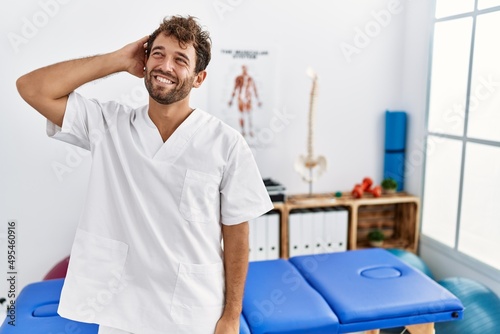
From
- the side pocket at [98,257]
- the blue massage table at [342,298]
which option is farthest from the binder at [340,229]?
the side pocket at [98,257]

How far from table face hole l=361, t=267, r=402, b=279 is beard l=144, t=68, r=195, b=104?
1.10 meters

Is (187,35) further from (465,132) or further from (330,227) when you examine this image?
(465,132)

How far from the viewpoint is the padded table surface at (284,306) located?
5.18ft

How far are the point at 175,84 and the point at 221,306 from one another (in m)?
0.65

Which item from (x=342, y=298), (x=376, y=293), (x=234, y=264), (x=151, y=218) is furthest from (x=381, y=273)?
(x=151, y=218)

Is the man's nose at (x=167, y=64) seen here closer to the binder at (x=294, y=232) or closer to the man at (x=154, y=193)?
the man at (x=154, y=193)

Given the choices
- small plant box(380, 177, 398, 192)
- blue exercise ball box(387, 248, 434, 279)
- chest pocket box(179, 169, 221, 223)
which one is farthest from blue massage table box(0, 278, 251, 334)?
small plant box(380, 177, 398, 192)

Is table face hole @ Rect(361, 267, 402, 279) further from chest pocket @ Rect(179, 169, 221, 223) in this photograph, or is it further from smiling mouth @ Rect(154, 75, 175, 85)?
smiling mouth @ Rect(154, 75, 175, 85)

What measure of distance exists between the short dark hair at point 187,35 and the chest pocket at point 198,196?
1.00 feet

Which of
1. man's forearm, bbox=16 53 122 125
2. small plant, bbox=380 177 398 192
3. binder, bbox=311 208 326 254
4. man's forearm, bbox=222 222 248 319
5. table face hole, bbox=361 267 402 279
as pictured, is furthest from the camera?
small plant, bbox=380 177 398 192

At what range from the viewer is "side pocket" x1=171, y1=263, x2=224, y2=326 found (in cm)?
133

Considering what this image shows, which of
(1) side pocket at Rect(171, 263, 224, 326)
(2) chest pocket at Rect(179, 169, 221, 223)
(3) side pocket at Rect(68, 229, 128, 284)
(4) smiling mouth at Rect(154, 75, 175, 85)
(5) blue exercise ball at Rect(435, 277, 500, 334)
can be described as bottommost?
(5) blue exercise ball at Rect(435, 277, 500, 334)

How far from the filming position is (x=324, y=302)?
5.60 ft

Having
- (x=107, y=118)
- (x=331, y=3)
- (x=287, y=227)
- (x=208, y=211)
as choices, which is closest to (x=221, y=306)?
(x=208, y=211)
